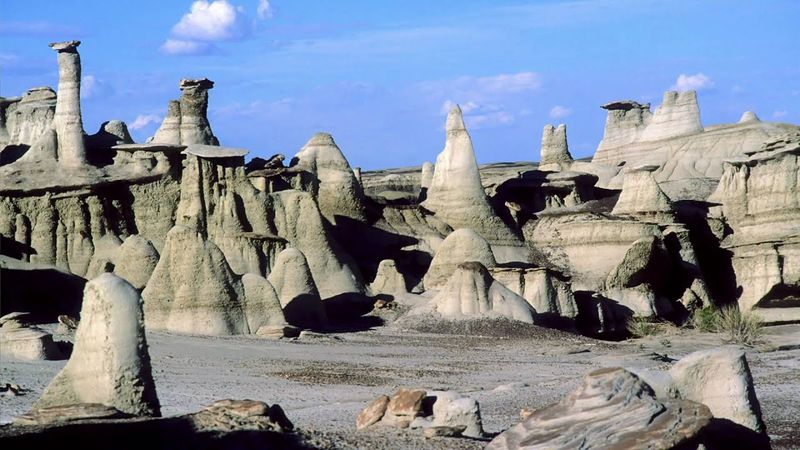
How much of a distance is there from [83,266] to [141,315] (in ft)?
60.7

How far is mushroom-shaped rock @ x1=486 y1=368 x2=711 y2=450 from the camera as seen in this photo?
1023 centimetres

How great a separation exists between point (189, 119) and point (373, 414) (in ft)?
78.0

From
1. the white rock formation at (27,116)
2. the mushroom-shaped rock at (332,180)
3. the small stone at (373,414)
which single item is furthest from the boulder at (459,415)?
A: the white rock formation at (27,116)

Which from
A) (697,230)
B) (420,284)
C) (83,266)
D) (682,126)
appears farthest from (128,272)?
(682,126)

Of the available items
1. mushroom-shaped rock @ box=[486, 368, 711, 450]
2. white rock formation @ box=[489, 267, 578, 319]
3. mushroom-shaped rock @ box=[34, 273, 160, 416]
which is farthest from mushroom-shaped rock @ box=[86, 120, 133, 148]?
mushroom-shaped rock @ box=[486, 368, 711, 450]

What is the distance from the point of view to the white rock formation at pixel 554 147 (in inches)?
1860

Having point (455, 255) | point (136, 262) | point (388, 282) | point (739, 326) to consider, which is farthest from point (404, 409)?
point (455, 255)

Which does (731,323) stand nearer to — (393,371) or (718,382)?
(393,371)

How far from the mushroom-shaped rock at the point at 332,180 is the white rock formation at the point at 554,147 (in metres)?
11.9

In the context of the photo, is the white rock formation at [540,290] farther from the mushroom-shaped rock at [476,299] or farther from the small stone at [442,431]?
the small stone at [442,431]

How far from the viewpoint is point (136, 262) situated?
26.9 m

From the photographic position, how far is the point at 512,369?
69.2ft

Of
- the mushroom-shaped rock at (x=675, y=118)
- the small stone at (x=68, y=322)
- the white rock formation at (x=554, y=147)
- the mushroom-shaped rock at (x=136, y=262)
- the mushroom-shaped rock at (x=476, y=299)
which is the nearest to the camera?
the small stone at (x=68, y=322)

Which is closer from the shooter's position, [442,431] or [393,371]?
[442,431]
